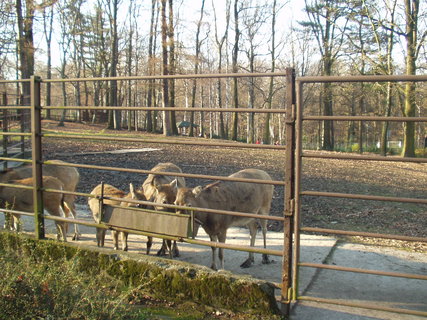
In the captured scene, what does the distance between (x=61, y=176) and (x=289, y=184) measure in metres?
5.51

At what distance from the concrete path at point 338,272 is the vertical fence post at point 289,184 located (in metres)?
0.27

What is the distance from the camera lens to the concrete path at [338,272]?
409cm

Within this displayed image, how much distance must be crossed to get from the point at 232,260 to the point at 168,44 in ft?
85.6

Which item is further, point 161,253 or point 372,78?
point 161,253

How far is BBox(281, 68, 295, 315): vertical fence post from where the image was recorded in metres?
3.73

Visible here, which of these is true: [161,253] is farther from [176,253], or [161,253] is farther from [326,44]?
[326,44]

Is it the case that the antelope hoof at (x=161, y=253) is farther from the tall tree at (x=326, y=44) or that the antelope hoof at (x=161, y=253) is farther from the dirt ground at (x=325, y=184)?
the tall tree at (x=326, y=44)

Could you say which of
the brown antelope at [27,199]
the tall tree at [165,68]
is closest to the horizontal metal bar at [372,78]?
the brown antelope at [27,199]

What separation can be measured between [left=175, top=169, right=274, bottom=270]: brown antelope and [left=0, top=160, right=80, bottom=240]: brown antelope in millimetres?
2360

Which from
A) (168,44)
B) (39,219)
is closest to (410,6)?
(168,44)

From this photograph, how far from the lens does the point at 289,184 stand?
3.80m

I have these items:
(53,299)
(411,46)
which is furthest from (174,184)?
(411,46)

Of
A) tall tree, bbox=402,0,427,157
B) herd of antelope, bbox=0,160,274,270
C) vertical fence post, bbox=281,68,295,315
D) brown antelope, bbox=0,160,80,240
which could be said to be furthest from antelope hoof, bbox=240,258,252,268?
tall tree, bbox=402,0,427,157

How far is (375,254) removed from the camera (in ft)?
19.5
